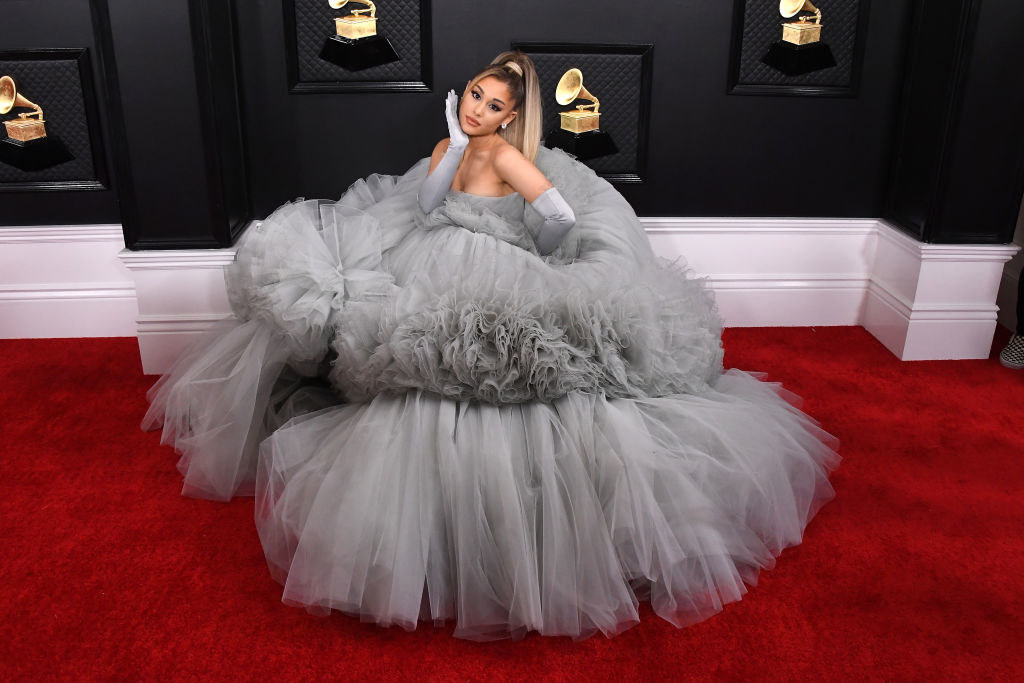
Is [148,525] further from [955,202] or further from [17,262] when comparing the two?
[955,202]

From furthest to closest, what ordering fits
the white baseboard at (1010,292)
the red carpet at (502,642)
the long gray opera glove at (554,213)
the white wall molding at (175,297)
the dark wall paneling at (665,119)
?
the white baseboard at (1010,292), the dark wall paneling at (665,119), the white wall molding at (175,297), the long gray opera glove at (554,213), the red carpet at (502,642)

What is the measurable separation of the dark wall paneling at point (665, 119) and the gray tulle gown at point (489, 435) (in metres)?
0.88

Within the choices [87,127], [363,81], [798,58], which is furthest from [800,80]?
[87,127]

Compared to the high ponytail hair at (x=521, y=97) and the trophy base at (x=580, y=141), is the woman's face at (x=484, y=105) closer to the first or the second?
the high ponytail hair at (x=521, y=97)

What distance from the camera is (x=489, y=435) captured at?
7.27ft

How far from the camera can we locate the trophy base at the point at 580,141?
11.7ft

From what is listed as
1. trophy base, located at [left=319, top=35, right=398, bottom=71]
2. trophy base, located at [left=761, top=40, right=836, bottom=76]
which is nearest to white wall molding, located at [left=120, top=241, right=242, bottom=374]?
trophy base, located at [left=319, top=35, right=398, bottom=71]

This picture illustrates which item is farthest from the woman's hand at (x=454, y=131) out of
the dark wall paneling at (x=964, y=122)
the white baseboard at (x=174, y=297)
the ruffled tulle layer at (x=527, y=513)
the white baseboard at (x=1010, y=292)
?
the white baseboard at (x=1010, y=292)

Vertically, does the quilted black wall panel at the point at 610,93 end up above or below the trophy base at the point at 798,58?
below

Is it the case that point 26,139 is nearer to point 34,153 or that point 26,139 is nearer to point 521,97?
point 34,153

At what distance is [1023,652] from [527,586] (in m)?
1.16

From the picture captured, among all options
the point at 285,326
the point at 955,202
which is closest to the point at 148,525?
the point at 285,326

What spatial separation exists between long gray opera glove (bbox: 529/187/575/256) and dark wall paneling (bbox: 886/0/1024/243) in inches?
65.8

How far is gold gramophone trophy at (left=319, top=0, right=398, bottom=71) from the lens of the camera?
130 inches
